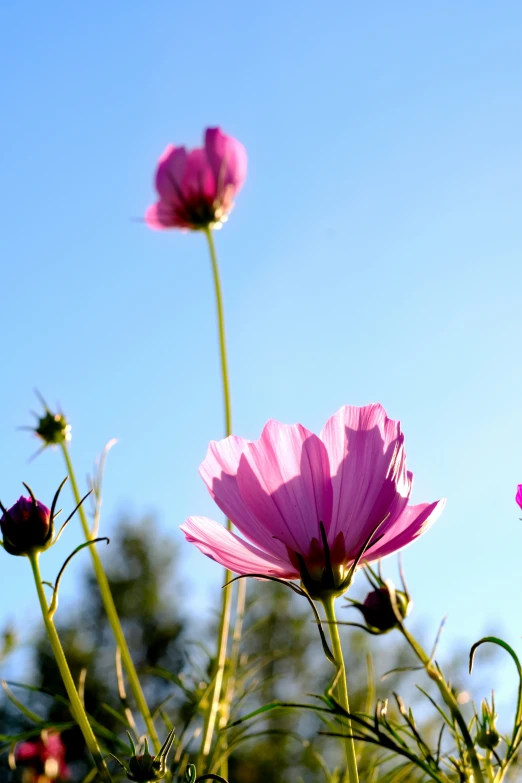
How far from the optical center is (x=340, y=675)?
0.79 ft

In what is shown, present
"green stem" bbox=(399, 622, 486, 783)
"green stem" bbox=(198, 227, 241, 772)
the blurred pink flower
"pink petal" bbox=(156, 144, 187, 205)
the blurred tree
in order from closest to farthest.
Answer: "green stem" bbox=(399, 622, 486, 783) → "green stem" bbox=(198, 227, 241, 772) → "pink petal" bbox=(156, 144, 187, 205) → the blurred pink flower → the blurred tree

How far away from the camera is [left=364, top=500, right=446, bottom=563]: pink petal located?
32cm

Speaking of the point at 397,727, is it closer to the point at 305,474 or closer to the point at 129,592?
the point at 305,474

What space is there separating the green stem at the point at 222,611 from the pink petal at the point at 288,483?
10 centimetres

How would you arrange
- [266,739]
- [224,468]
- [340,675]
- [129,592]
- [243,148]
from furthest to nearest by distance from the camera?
[129,592] → [266,739] → [243,148] → [224,468] → [340,675]

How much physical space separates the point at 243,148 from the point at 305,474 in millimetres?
831

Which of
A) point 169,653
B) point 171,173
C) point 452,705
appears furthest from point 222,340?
point 169,653

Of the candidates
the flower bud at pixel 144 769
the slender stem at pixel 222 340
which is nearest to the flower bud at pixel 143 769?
the flower bud at pixel 144 769

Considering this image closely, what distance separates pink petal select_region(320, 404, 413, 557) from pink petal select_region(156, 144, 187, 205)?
78cm

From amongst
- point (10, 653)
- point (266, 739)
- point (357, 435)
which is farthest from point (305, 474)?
point (266, 739)

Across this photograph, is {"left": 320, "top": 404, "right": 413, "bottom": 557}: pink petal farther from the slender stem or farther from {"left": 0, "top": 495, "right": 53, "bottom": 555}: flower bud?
the slender stem

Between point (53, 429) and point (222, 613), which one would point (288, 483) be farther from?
point (53, 429)

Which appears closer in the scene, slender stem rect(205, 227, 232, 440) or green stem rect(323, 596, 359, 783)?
green stem rect(323, 596, 359, 783)

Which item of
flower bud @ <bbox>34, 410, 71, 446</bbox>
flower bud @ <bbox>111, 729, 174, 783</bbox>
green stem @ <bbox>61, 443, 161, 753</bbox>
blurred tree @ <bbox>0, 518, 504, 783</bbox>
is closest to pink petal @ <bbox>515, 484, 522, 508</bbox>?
flower bud @ <bbox>111, 729, 174, 783</bbox>
